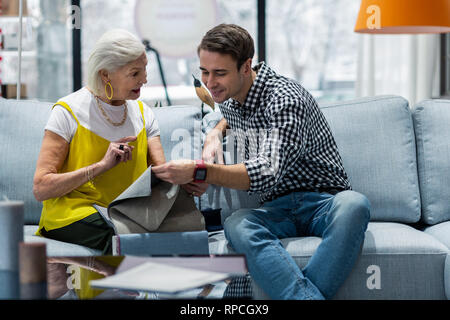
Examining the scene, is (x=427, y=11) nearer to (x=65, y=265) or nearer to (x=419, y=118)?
(x=419, y=118)

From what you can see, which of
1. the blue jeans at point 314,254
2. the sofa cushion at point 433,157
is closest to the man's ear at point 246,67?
the blue jeans at point 314,254

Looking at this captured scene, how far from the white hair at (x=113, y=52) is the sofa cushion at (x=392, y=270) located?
84cm

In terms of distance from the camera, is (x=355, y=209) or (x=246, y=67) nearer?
(x=355, y=209)

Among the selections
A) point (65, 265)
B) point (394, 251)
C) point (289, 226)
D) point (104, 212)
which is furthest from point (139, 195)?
point (394, 251)

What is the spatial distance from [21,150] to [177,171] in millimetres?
807

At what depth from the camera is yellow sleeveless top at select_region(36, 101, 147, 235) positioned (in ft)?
6.36

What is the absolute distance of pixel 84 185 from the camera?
198 centimetres

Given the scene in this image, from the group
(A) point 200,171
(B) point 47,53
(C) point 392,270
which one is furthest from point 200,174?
(B) point 47,53

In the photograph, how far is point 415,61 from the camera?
430cm

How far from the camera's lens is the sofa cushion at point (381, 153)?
7.25 ft

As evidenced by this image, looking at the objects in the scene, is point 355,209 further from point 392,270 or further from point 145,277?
point 145,277

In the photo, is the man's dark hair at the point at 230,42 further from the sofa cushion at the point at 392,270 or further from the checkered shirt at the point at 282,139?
the sofa cushion at the point at 392,270

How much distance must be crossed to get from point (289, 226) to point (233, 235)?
0.24m

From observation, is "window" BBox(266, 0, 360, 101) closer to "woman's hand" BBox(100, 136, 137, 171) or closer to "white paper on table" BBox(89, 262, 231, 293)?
"woman's hand" BBox(100, 136, 137, 171)
